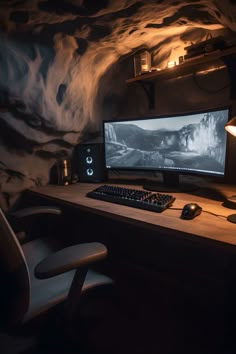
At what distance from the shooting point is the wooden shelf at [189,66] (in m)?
1.33

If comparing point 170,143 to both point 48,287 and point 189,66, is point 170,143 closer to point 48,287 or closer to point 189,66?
point 189,66

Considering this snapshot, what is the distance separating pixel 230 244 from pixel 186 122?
820 millimetres

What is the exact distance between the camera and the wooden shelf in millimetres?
1329

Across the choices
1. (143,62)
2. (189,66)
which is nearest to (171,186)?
(189,66)

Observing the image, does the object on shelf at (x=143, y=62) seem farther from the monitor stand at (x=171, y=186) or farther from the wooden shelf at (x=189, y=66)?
the monitor stand at (x=171, y=186)

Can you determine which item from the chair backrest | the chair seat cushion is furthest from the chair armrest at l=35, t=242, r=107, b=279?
the chair seat cushion

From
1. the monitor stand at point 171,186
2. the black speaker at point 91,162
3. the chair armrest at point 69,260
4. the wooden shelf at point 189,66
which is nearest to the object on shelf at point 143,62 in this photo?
the wooden shelf at point 189,66

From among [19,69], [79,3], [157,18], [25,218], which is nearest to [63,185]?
[25,218]

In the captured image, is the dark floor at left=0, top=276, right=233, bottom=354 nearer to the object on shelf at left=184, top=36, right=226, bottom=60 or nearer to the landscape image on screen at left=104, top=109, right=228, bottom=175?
the landscape image on screen at left=104, top=109, right=228, bottom=175

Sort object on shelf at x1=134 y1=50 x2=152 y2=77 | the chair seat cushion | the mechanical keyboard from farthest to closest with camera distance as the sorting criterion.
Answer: object on shelf at x1=134 y1=50 x2=152 y2=77
the mechanical keyboard
the chair seat cushion

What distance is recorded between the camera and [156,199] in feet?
4.01

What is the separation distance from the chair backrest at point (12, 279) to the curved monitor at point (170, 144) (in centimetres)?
95

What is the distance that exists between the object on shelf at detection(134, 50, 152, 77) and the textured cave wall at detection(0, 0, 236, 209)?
2.6 inches

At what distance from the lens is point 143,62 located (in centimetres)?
182
